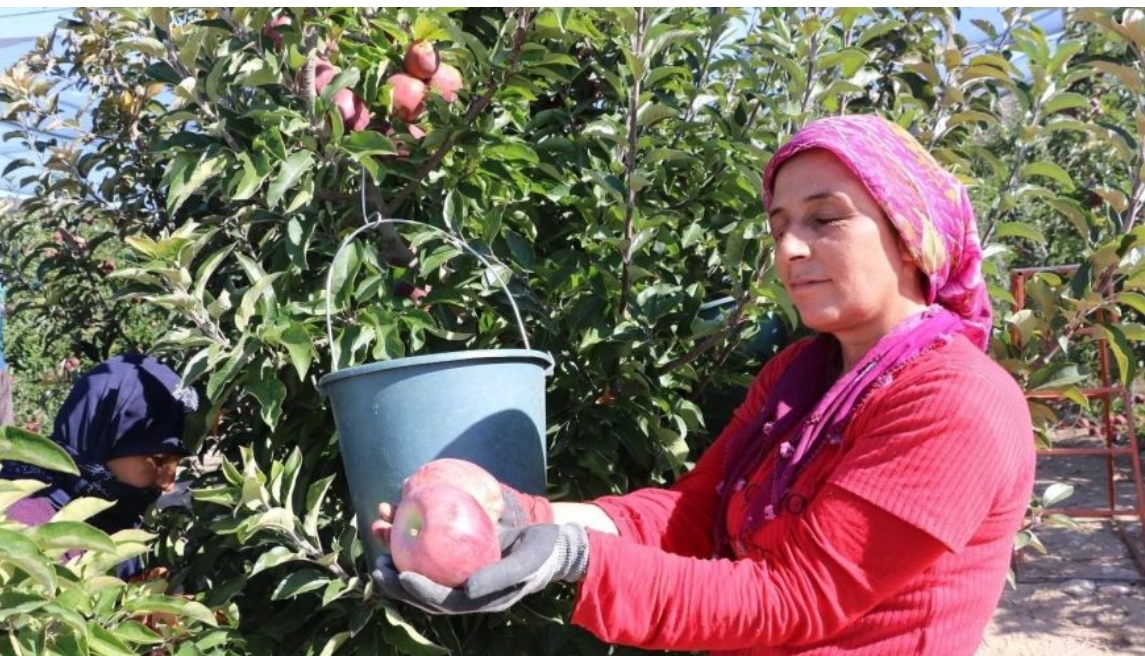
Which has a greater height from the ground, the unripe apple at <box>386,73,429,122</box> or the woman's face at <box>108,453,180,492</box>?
the unripe apple at <box>386,73,429,122</box>

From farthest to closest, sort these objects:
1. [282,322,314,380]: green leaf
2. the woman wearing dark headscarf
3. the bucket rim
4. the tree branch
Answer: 1. the woman wearing dark headscarf
2. the tree branch
3. [282,322,314,380]: green leaf
4. the bucket rim

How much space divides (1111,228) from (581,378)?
3.03 feet

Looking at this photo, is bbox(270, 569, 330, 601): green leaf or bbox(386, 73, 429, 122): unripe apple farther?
bbox(386, 73, 429, 122): unripe apple

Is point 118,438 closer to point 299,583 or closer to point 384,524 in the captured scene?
point 299,583

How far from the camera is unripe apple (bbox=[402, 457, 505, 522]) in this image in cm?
135

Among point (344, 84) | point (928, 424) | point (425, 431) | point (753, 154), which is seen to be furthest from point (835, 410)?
point (344, 84)

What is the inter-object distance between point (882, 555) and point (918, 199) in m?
0.40

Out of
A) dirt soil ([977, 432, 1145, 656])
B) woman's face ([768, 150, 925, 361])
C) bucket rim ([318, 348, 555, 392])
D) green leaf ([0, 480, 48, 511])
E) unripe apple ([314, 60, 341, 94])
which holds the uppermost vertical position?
unripe apple ([314, 60, 341, 94])

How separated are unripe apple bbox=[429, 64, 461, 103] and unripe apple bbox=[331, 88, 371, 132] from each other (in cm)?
13

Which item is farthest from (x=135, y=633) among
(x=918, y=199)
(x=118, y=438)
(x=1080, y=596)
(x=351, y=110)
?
(x=1080, y=596)

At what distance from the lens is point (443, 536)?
123 cm

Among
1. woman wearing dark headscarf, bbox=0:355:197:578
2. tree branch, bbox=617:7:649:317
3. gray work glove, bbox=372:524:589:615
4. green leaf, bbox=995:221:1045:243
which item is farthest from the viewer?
woman wearing dark headscarf, bbox=0:355:197:578

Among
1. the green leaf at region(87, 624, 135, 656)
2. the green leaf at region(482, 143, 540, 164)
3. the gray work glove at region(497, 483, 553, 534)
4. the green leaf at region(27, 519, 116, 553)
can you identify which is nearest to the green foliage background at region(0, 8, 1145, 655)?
the green leaf at region(482, 143, 540, 164)

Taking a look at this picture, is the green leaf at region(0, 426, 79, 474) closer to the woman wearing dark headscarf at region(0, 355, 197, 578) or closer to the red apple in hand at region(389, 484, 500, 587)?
the red apple in hand at region(389, 484, 500, 587)
